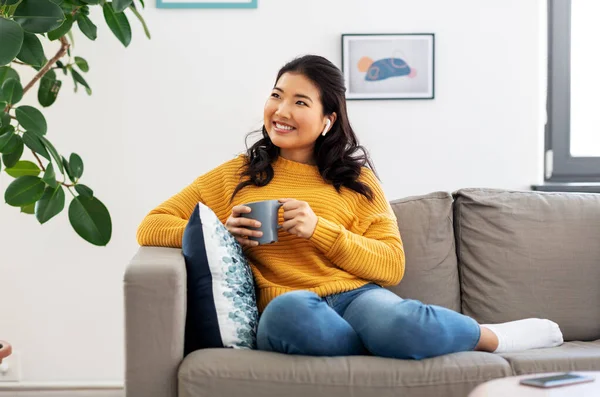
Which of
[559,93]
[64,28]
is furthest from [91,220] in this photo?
[559,93]

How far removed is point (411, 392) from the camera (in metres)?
1.69

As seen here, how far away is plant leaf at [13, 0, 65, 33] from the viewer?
1.99 meters

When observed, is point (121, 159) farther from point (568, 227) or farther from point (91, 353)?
point (568, 227)

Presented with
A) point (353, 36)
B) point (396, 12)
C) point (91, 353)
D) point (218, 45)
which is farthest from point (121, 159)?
point (396, 12)

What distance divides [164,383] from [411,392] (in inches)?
20.8

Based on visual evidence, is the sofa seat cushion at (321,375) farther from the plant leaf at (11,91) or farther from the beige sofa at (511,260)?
the plant leaf at (11,91)

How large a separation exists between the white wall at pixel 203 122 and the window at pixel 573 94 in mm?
88

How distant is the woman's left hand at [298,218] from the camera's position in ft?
6.36

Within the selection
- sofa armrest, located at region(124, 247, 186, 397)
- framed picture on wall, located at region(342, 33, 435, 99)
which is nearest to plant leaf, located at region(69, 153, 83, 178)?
sofa armrest, located at region(124, 247, 186, 397)

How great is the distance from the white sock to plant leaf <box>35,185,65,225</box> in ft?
3.88

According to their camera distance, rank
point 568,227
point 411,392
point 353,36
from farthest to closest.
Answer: point 353,36 → point 568,227 → point 411,392

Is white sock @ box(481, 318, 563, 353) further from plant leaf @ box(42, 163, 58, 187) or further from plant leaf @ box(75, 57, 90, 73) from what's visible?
plant leaf @ box(75, 57, 90, 73)

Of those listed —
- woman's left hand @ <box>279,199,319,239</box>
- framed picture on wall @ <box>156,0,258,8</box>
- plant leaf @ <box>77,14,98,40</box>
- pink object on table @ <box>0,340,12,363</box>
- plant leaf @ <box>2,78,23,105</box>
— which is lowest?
pink object on table @ <box>0,340,12,363</box>

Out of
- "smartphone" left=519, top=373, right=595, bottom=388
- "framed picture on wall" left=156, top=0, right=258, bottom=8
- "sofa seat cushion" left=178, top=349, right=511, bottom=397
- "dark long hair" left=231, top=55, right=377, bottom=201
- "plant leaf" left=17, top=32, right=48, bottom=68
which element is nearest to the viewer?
"smartphone" left=519, top=373, right=595, bottom=388
